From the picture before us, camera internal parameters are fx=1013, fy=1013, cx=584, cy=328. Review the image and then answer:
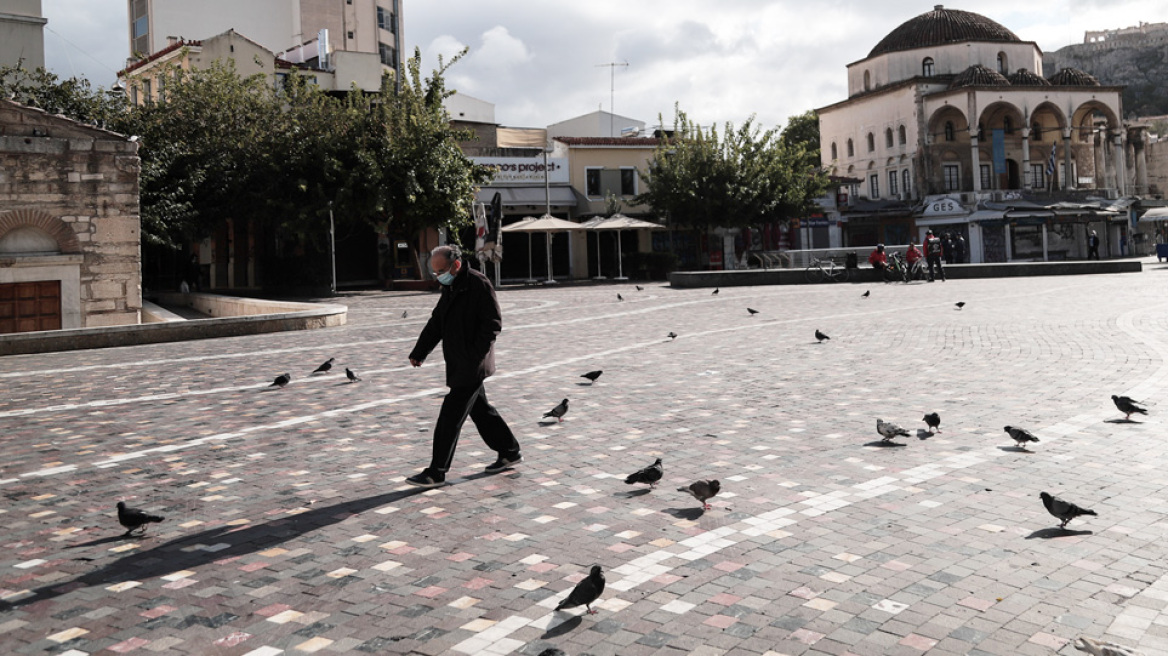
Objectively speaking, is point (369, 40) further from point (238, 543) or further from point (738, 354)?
point (238, 543)

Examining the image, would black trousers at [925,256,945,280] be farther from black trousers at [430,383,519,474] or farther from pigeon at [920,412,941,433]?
black trousers at [430,383,519,474]

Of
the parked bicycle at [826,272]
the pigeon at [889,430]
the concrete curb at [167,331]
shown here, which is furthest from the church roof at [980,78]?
the pigeon at [889,430]

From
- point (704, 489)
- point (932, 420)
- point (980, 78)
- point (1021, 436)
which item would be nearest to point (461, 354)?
point (704, 489)

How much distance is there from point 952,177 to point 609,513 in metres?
58.5

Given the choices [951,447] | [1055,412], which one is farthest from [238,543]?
[1055,412]

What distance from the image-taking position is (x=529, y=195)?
4803 centimetres

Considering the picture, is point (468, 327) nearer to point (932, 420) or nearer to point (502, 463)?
point (502, 463)

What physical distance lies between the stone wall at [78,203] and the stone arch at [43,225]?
0.8 inches

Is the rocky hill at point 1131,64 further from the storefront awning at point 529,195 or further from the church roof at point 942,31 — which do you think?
the storefront awning at point 529,195

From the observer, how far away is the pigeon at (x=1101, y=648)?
3463 millimetres

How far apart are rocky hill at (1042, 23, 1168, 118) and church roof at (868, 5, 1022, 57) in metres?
67.1

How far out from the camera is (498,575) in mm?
4895

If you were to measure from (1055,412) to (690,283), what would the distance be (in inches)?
1002

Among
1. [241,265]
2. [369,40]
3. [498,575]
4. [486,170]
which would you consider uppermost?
[369,40]
